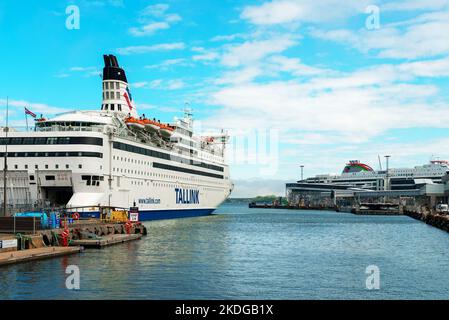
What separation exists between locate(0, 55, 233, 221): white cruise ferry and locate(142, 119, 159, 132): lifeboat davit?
0.15m

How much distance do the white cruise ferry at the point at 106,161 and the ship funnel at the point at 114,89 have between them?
0.52ft

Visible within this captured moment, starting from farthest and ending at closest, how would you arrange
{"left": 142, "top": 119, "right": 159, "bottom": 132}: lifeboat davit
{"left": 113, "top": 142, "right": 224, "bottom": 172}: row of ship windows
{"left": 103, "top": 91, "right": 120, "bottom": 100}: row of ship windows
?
{"left": 103, "top": 91, "right": 120, "bottom": 100}: row of ship windows → {"left": 142, "top": 119, "right": 159, "bottom": 132}: lifeboat davit → {"left": 113, "top": 142, "right": 224, "bottom": 172}: row of ship windows

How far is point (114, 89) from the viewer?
278ft

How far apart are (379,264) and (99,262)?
18.8 meters

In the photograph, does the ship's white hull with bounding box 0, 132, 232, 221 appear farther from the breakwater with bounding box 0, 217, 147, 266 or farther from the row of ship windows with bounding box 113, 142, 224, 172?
the breakwater with bounding box 0, 217, 147, 266

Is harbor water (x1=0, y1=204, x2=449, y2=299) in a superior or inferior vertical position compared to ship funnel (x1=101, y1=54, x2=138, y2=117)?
inferior

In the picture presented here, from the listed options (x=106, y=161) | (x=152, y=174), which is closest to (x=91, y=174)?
(x=106, y=161)

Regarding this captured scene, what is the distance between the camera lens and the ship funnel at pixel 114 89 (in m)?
84.2

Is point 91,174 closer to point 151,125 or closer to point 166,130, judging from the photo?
point 151,125

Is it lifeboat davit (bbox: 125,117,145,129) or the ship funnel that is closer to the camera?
lifeboat davit (bbox: 125,117,145,129)

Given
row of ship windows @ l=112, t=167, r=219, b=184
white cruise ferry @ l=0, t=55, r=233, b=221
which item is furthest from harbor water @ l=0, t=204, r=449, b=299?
row of ship windows @ l=112, t=167, r=219, b=184

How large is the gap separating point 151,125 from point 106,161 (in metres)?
17.7

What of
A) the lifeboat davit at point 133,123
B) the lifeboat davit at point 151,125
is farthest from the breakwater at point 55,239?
the lifeboat davit at point 151,125

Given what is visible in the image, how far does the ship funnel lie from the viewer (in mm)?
84250
